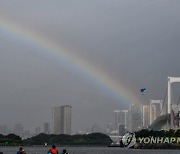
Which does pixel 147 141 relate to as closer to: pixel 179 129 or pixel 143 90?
pixel 179 129

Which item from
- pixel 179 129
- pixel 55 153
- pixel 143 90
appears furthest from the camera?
pixel 179 129

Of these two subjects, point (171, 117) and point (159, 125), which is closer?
point (171, 117)

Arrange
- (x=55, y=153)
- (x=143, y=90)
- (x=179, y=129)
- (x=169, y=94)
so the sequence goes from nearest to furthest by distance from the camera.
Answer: (x=55, y=153) < (x=143, y=90) < (x=169, y=94) < (x=179, y=129)

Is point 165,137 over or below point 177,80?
below

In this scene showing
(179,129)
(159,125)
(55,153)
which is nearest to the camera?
(55,153)

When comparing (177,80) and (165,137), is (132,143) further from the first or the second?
(177,80)

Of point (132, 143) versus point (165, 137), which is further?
point (132, 143)

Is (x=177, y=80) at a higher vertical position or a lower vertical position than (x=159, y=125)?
higher

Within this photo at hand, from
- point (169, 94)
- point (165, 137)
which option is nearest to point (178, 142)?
point (165, 137)

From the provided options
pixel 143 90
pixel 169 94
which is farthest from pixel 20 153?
pixel 169 94
